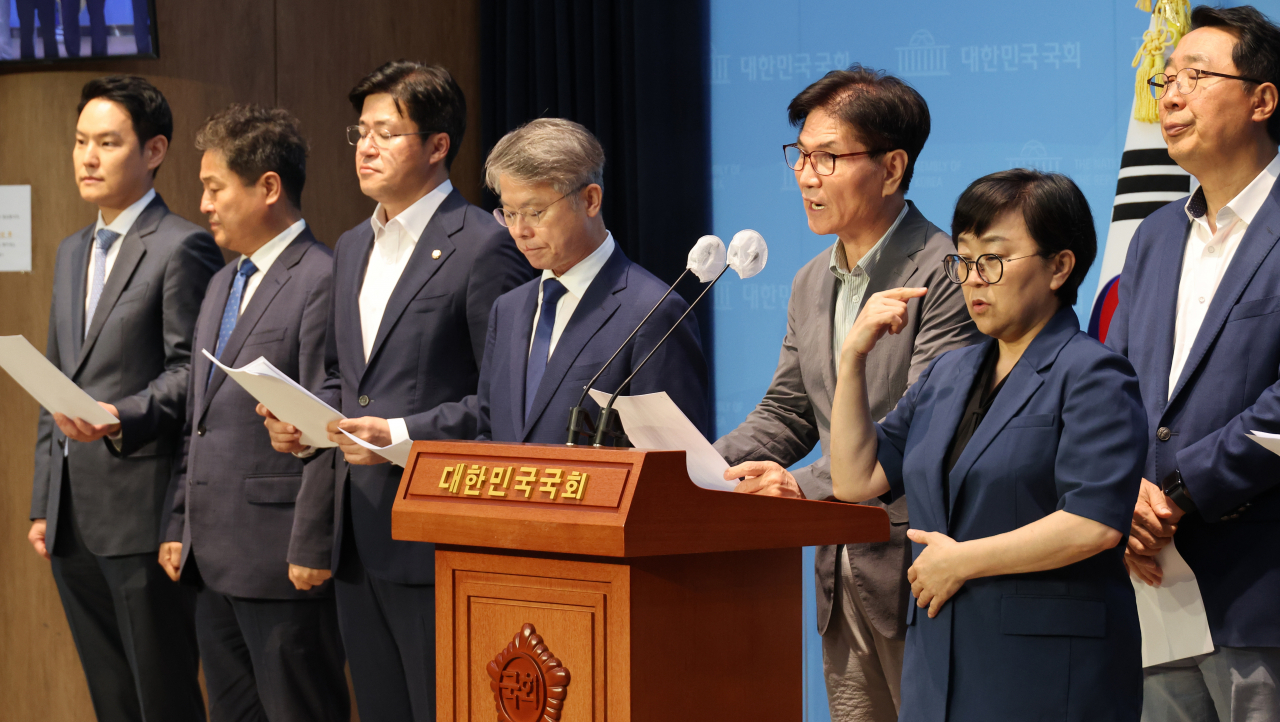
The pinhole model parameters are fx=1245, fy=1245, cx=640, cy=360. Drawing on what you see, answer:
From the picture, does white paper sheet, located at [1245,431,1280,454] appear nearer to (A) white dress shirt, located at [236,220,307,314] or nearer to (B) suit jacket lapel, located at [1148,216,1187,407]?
(B) suit jacket lapel, located at [1148,216,1187,407]

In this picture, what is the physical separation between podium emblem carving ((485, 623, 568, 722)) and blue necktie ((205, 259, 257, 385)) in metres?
1.80

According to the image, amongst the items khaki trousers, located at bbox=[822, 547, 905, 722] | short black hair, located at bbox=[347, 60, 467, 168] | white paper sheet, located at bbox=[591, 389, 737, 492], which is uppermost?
short black hair, located at bbox=[347, 60, 467, 168]

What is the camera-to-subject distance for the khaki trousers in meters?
2.34

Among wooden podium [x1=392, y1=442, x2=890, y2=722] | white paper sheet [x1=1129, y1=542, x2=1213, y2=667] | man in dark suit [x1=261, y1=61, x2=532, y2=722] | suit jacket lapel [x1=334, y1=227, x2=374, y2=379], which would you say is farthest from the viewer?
suit jacket lapel [x1=334, y1=227, x2=374, y2=379]

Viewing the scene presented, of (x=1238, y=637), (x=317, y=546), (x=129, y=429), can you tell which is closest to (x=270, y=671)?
(x=317, y=546)

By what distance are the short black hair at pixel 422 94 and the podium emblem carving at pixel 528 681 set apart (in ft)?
5.33

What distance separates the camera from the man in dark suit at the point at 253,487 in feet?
10.1

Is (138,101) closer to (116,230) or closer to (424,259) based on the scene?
(116,230)

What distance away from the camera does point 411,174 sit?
3.03m

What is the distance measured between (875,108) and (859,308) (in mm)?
388

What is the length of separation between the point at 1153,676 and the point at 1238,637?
245 mm

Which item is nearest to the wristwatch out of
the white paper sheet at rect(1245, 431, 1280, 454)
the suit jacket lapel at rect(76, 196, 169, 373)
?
the white paper sheet at rect(1245, 431, 1280, 454)

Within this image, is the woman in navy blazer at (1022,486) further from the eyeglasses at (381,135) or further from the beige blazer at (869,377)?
the eyeglasses at (381,135)

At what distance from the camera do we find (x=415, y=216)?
9.91ft
